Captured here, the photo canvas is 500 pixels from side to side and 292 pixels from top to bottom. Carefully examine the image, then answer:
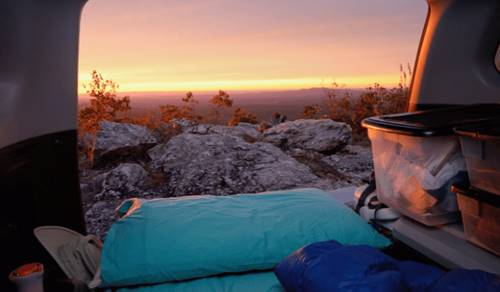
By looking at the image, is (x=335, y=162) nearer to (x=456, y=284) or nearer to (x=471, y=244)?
(x=471, y=244)

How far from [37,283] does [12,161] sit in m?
0.55

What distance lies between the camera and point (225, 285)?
1227mm

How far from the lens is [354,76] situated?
3.35m

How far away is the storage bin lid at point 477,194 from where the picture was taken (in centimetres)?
105

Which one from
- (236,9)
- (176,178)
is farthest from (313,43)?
(176,178)

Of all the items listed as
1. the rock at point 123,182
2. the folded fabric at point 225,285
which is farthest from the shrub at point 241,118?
the folded fabric at point 225,285

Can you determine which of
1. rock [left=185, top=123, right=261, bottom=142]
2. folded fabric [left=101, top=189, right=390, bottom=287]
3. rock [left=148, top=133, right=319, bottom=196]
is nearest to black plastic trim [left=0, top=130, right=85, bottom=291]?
folded fabric [left=101, top=189, right=390, bottom=287]

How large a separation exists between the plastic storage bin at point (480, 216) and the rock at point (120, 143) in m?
2.96

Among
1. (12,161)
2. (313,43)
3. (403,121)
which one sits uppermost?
(313,43)

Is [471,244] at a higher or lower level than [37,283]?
higher

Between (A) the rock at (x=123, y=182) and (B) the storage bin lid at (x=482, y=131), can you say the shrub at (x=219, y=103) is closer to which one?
(A) the rock at (x=123, y=182)

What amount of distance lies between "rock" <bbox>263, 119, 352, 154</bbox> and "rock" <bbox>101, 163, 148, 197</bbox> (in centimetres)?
147

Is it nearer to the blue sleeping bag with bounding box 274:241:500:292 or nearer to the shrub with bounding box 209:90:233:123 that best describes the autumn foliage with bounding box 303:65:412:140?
the shrub with bounding box 209:90:233:123

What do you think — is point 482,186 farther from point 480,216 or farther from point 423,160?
point 423,160
